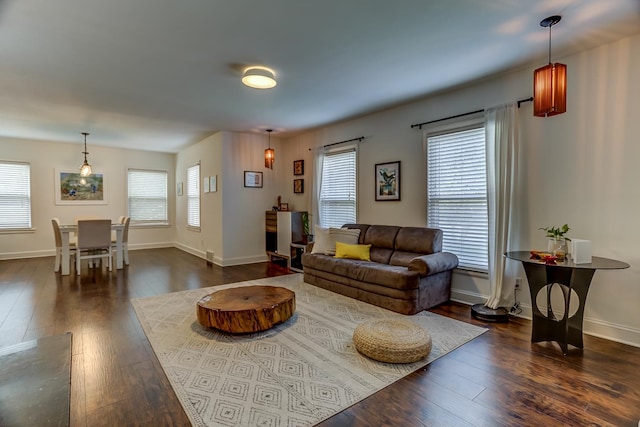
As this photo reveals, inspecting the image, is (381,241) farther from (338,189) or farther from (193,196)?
(193,196)

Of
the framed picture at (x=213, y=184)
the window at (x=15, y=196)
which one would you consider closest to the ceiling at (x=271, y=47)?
the framed picture at (x=213, y=184)

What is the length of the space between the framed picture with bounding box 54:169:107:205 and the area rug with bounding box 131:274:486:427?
5559 mm

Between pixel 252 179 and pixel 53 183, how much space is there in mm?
4767

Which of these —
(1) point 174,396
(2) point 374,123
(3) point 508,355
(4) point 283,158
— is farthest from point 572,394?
(4) point 283,158

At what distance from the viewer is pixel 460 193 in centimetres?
399

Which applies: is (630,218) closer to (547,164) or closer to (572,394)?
(547,164)

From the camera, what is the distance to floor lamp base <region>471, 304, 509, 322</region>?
331 cm

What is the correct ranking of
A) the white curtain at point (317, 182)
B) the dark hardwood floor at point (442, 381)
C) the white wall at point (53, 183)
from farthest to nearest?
the white wall at point (53, 183) < the white curtain at point (317, 182) < the dark hardwood floor at point (442, 381)

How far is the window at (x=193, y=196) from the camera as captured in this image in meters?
7.38

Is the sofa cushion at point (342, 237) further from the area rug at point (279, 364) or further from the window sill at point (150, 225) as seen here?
the window sill at point (150, 225)

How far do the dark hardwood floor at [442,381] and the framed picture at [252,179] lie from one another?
336cm

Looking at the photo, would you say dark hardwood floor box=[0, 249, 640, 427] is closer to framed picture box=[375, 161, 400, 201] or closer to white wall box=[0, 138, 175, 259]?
framed picture box=[375, 161, 400, 201]

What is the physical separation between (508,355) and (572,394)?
0.54m

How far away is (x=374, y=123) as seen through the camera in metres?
5.05
